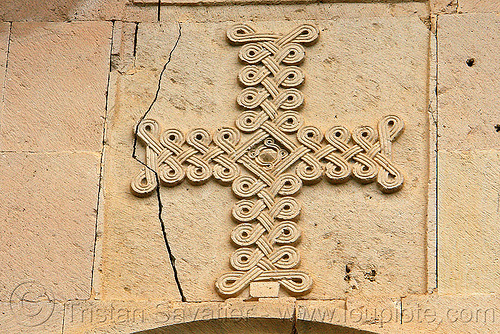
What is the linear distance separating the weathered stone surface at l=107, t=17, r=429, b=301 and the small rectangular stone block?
0.58 ft

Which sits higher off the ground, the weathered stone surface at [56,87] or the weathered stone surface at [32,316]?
the weathered stone surface at [56,87]

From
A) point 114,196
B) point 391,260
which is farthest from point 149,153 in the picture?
point 391,260

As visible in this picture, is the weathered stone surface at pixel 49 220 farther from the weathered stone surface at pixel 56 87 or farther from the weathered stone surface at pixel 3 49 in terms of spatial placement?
the weathered stone surface at pixel 3 49

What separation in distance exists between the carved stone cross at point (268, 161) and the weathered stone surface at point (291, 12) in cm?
32

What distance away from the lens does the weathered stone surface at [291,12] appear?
19.6 feet

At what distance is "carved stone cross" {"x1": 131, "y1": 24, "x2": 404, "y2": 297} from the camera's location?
5.38 m

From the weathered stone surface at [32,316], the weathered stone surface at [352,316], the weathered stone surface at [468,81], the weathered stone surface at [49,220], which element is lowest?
the weathered stone surface at [32,316]

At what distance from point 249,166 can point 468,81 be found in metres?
1.14

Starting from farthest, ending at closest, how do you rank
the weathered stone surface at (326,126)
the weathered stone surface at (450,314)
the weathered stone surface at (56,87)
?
the weathered stone surface at (56,87), the weathered stone surface at (326,126), the weathered stone surface at (450,314)

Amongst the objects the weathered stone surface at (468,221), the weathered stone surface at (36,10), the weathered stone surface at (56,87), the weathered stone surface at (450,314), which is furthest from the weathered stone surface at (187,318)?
the weathered stone surface at (36,10)

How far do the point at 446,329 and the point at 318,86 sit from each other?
4.62 feet

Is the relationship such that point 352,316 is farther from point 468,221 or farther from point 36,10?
point 36,10

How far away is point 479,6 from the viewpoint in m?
5.91

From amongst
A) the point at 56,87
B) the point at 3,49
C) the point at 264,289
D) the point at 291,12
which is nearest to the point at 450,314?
the point at 264,289
